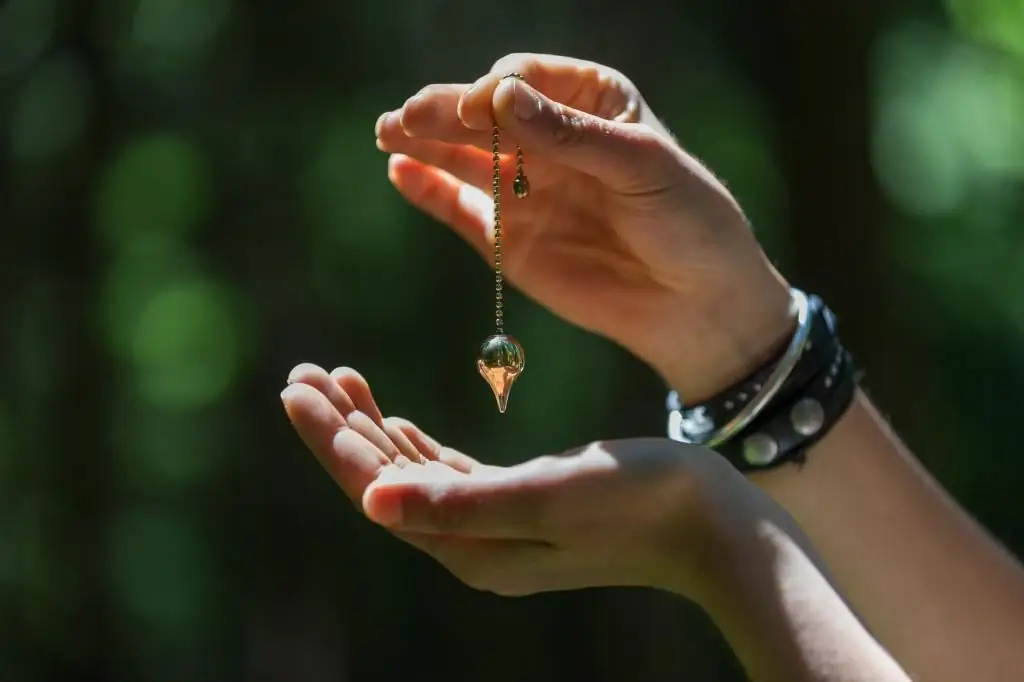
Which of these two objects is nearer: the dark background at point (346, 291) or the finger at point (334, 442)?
the finger at point (334, 442)

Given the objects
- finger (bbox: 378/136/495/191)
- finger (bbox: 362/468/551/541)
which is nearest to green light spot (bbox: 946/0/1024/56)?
finger (bbox: 378/136/495/191)

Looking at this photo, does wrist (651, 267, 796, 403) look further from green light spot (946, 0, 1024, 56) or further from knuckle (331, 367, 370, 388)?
green light spot (946, 0, 1024, 56)

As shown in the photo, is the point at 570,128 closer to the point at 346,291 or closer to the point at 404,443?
the point at 404,443

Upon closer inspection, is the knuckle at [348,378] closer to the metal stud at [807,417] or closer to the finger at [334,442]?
the finger at [334,442]

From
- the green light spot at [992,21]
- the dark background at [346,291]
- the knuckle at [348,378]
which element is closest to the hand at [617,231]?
the knuckle at [348,378]

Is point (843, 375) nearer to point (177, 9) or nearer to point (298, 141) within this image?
point (298, 141)

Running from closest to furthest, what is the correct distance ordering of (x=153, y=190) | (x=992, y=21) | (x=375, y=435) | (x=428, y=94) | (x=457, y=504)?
(x=457, y=504) < (x=375, y=435) < (x=428, y=94) < (x=153, y=190) < (x=992, y=21)

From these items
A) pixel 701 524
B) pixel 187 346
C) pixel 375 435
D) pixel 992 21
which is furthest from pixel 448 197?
pixel 992 21
